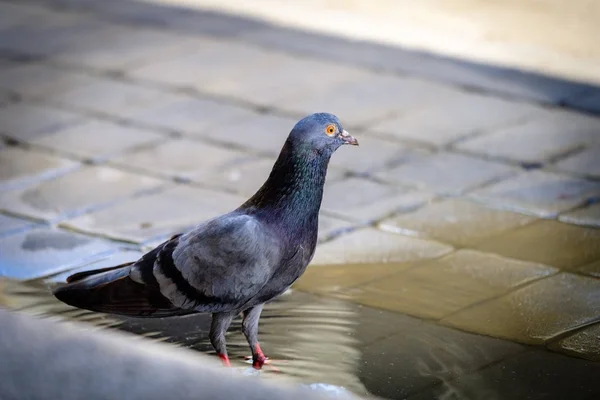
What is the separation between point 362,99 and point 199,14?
2.66 m

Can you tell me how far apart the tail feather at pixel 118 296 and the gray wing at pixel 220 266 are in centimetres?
6

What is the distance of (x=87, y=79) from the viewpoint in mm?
8969

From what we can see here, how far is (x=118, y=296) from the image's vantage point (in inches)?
185

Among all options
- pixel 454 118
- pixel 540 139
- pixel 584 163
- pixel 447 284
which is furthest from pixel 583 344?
pixel 454 118

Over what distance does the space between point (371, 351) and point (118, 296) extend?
1.15 meters

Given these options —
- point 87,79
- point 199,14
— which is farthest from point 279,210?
point 199,14

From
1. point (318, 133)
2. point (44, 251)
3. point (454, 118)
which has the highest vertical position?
point (318, 133)

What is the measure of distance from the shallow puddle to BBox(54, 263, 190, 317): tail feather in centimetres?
48

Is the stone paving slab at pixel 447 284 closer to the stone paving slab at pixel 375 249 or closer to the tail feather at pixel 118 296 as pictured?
the stone paving slab at pixel 375 249

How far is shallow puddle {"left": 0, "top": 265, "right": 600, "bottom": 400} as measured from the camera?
480 cm

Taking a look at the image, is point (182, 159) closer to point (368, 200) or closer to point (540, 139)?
point (368, 200)

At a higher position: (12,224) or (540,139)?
(540,139)

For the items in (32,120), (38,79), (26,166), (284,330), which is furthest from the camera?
(38,79)

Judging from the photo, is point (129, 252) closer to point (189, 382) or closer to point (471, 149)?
point (471, 149)
